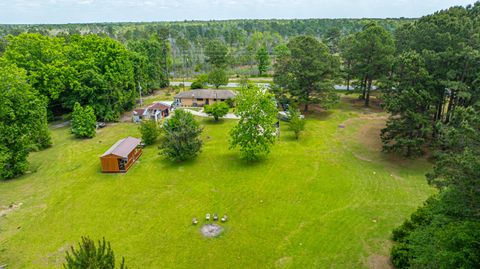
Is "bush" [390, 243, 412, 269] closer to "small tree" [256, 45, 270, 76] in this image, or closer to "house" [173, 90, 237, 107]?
"house" [173, 90, 237, 107]

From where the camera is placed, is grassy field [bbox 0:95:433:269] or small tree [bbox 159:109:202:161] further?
small tree [bbox 159:109:202:161]

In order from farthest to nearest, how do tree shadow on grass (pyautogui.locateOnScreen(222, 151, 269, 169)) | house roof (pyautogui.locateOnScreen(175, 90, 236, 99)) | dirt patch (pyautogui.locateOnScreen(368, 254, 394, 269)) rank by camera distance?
house roof (pyautogui.locateOnScreen(175, 90, 236, 99)) → tree shadow on grass (pyautogui.locateOnScreen(222, 151, 269, 169)) → dirt patch (pyautogui.locateOnScreen(368, 254, 394, 269))

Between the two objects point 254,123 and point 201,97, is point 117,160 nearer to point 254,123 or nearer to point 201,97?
point 254,123

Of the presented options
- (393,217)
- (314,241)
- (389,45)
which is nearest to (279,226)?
(314,241)

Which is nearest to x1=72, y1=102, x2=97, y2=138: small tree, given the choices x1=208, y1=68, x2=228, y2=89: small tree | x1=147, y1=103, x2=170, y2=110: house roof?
x1=147, y1=103, x2=170, y2=110: house roof

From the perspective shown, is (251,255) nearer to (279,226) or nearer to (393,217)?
(279,226)
